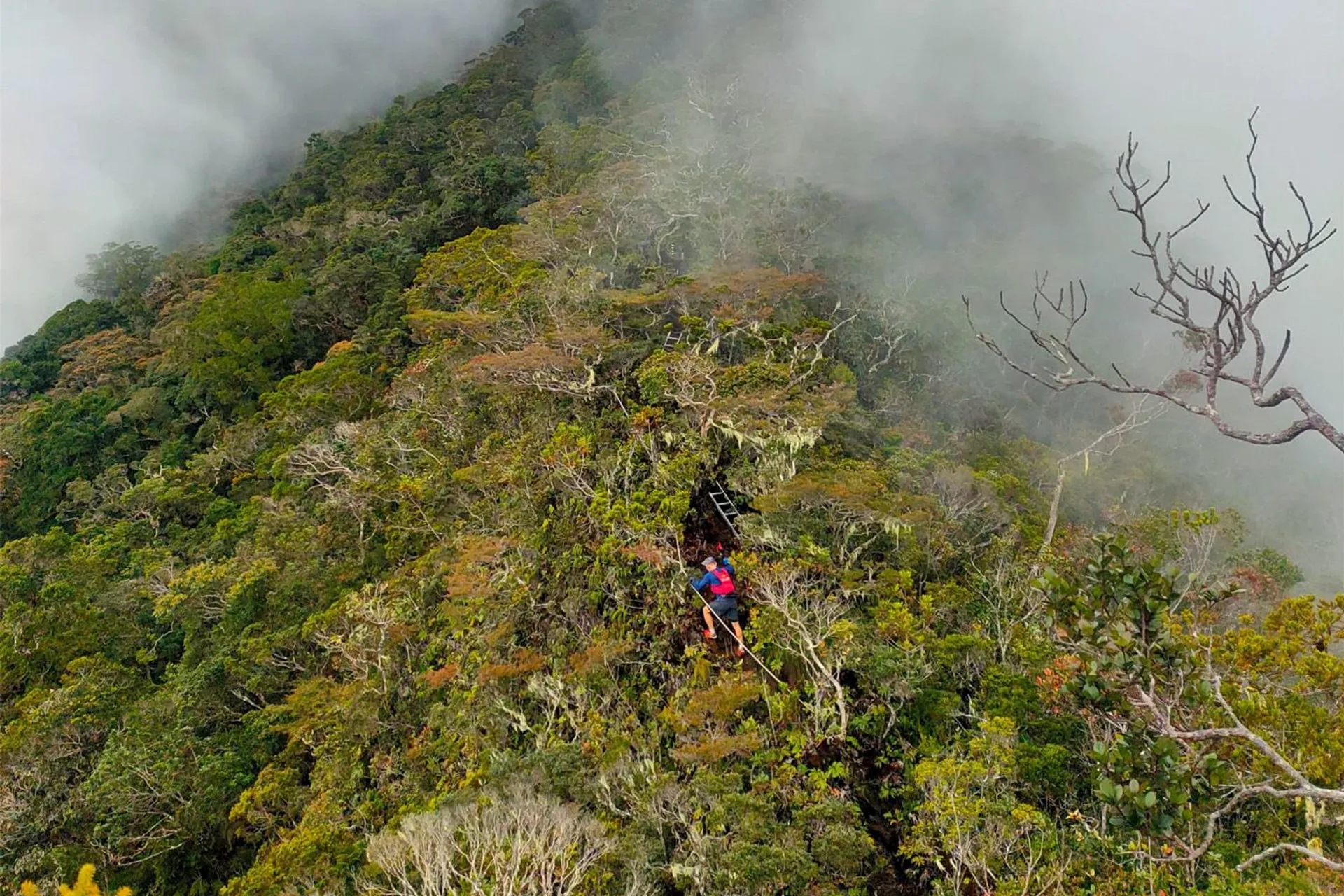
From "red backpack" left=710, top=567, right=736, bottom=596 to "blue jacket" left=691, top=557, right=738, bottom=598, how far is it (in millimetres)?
37

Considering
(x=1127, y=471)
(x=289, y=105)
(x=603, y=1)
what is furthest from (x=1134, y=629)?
(x=289, y=105)

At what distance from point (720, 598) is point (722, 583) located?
13.6 inches

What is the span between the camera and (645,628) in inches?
455

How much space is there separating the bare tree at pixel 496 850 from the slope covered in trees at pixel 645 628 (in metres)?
0.08

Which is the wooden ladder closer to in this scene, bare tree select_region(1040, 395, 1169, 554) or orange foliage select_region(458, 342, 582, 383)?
orange foliage select_region(458, 342, 582, 383)

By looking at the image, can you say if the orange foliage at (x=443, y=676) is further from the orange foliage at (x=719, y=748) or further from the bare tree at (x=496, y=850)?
the orange foliage at (x=719, y=748)

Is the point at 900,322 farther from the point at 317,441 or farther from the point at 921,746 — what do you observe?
the point at 317,441

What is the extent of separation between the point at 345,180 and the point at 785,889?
4810cm

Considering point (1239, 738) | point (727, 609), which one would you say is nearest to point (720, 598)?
point (727, 609)

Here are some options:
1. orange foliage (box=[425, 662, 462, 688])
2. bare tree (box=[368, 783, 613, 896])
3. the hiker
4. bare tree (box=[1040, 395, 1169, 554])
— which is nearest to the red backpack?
the hiker

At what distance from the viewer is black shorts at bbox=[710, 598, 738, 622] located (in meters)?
10.8

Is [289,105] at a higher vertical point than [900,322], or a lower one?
higher

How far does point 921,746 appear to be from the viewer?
9570 mm

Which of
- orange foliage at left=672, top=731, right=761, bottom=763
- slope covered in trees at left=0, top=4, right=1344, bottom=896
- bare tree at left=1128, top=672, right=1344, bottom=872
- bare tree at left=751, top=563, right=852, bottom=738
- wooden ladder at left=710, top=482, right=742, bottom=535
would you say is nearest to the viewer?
bare tree at left=1128, top=672, right=1344, bottom=872
